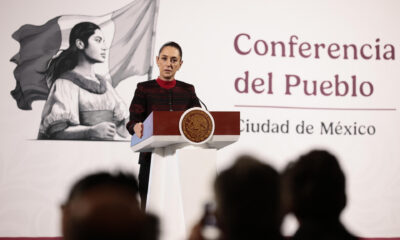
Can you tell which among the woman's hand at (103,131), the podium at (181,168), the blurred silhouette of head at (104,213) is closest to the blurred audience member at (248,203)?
the blurred silhouette of head at (104,213)

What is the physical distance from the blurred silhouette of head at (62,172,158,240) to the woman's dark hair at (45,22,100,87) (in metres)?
4.16

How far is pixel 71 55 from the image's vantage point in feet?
15.9

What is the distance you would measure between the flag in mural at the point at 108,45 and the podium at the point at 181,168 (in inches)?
91.9

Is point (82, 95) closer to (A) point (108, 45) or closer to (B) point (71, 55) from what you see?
(B) point (71, 55)

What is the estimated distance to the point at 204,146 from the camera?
2.66 meters

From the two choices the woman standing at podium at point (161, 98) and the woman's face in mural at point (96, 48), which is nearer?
the woman standing at podium at point (161, 98)

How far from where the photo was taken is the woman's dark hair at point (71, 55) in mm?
4828

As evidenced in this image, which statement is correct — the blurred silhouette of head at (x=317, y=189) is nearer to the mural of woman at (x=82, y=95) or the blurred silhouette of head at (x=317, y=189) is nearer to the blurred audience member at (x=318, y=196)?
the blurred audience member at (x=318, y=196)

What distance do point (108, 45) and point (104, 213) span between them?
4266 millimetres

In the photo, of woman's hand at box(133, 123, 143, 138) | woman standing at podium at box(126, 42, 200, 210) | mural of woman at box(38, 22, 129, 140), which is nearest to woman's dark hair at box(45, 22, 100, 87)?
mural of woman at box(38, 22, 129, 140)

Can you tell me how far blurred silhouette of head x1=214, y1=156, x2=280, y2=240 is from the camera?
1.02 metres

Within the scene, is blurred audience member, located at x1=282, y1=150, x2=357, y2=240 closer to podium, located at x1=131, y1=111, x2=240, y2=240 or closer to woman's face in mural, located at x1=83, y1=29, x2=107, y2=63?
podium, located at x1=131, y1=111, x2=240, y2=240

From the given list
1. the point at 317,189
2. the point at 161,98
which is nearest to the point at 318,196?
the point at 317,189

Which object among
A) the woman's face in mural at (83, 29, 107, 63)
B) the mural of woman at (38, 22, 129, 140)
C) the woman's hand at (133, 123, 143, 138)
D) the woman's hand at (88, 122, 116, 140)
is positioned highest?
the woman's face in mural at (83, 29, 107, 63)
